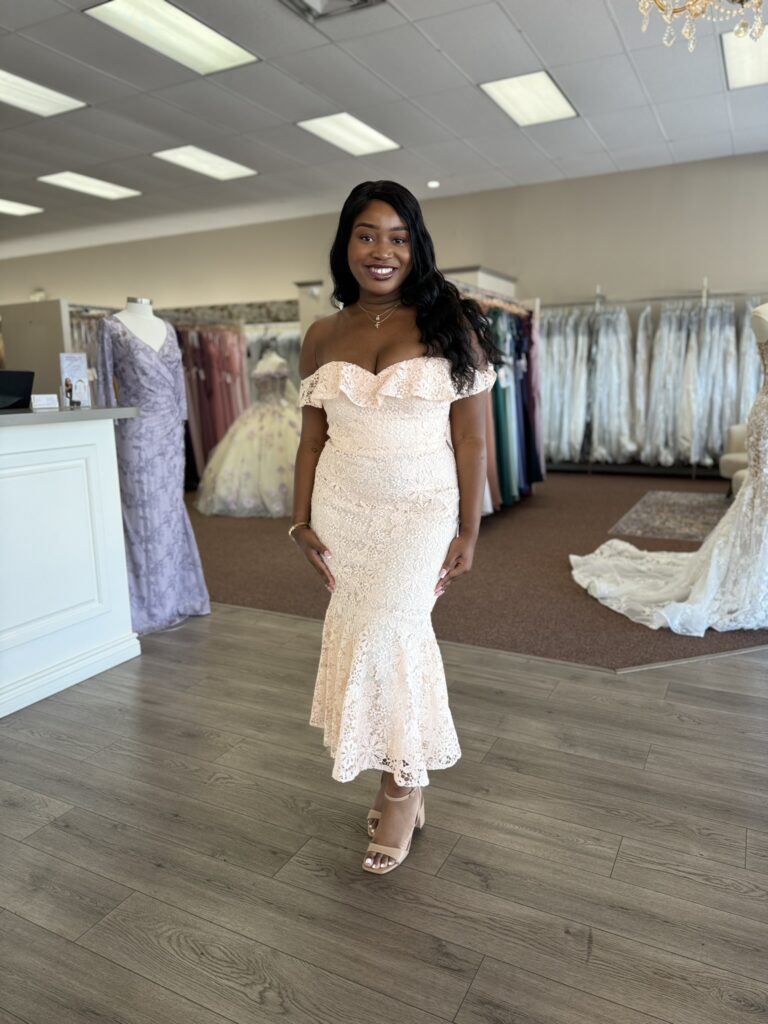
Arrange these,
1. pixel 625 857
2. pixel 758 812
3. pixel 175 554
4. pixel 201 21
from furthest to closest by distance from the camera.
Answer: pixel 201 21 → pixel 175 554 → pixel 758 812 → pixel 625 857

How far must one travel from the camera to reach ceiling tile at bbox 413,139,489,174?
6816 mm

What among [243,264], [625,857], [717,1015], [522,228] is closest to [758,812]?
[625,857]

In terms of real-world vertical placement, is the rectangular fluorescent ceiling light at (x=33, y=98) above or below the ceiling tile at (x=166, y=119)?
above

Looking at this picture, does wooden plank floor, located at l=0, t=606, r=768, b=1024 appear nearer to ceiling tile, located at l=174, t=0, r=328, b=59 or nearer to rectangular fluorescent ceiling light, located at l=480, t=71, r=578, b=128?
ceiling tile, located at l=174, t=0, r=328, b=59

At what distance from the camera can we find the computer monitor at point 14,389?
107 inches

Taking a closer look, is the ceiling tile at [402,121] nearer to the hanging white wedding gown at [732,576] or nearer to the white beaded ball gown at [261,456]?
the white beaded ball gown at [261,456]

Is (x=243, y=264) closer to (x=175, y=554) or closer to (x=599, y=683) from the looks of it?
(x=175, y=554)

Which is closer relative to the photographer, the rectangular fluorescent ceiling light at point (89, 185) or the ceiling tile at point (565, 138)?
the ceiling tile at point (565, 138)

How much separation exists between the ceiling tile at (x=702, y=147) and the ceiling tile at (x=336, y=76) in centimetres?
320

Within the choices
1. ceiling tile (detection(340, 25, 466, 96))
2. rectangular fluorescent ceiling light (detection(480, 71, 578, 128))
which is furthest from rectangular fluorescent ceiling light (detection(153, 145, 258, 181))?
rectangular fluorescent ceiling light (detection(480, 71, 578, 128))

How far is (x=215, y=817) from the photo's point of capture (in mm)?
1944

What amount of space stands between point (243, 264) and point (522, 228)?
13.5 ft

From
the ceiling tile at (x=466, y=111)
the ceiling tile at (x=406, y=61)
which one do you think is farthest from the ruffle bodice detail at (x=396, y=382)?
the ceiling tile at (x=466, y=111)

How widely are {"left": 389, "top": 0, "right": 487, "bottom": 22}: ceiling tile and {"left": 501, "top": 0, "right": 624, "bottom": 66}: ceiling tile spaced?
23 centimetres
